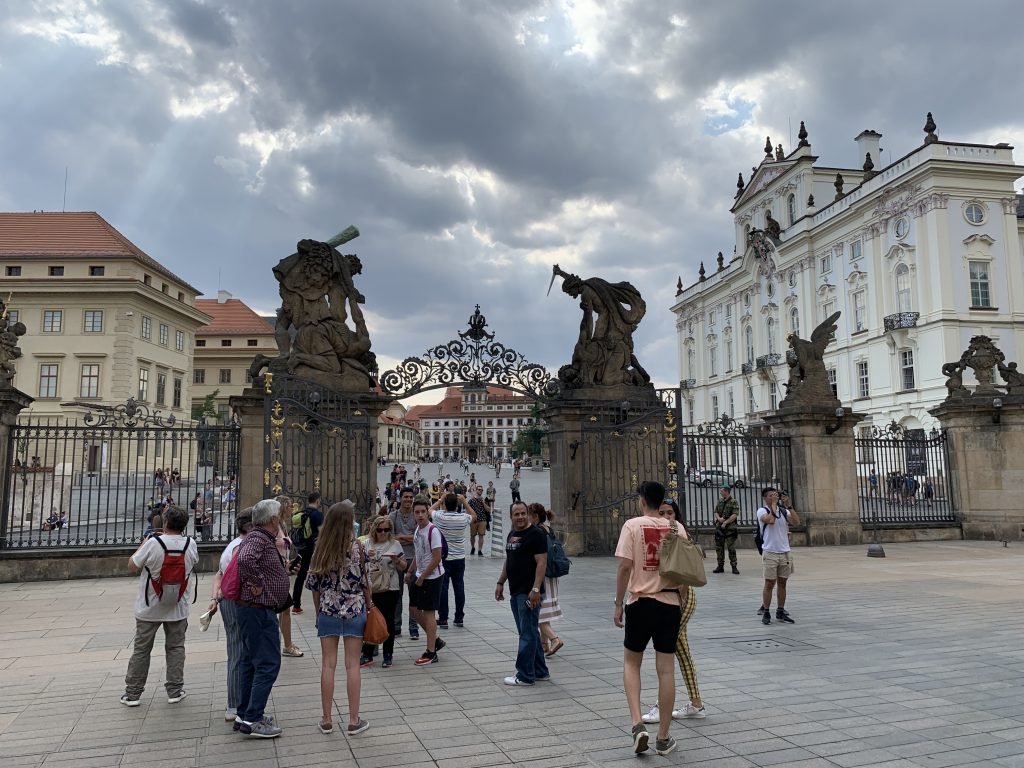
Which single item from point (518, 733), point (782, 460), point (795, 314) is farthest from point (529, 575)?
point (795, 314)

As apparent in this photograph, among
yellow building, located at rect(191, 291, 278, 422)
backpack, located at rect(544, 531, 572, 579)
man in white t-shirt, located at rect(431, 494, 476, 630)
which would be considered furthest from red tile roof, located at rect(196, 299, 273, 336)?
backpack, located at rect(544, 531, 572, 579)

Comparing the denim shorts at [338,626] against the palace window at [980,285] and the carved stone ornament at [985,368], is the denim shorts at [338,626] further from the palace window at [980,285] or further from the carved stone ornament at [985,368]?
the palace window at [980,285]

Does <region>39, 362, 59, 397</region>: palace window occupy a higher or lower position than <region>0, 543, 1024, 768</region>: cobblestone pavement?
higher

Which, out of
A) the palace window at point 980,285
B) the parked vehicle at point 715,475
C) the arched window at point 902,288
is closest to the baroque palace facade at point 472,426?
the arched window at point 902,288

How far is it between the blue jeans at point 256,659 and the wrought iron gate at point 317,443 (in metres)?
7.90

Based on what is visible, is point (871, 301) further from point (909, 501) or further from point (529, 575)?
point (529, 575)

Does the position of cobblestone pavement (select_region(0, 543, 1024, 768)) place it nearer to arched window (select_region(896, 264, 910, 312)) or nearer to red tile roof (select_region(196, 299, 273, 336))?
arched window (select_region(896, 264, 910, 312))

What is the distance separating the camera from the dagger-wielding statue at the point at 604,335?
52.0ft

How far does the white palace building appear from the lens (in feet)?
125

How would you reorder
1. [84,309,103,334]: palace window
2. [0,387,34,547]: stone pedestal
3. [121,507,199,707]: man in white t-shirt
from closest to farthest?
[121,507,199,707]: man in white t-shirt < [0,387,34,547]: stone pedestal < [84,309,103,334]: palace window

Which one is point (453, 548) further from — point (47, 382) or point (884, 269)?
point (47, 382)

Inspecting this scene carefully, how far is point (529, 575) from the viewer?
21.6 feet

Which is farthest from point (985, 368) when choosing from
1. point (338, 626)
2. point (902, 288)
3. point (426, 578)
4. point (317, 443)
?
point (902, 288)

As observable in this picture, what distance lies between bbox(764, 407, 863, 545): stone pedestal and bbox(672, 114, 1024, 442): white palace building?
65.6 feet
